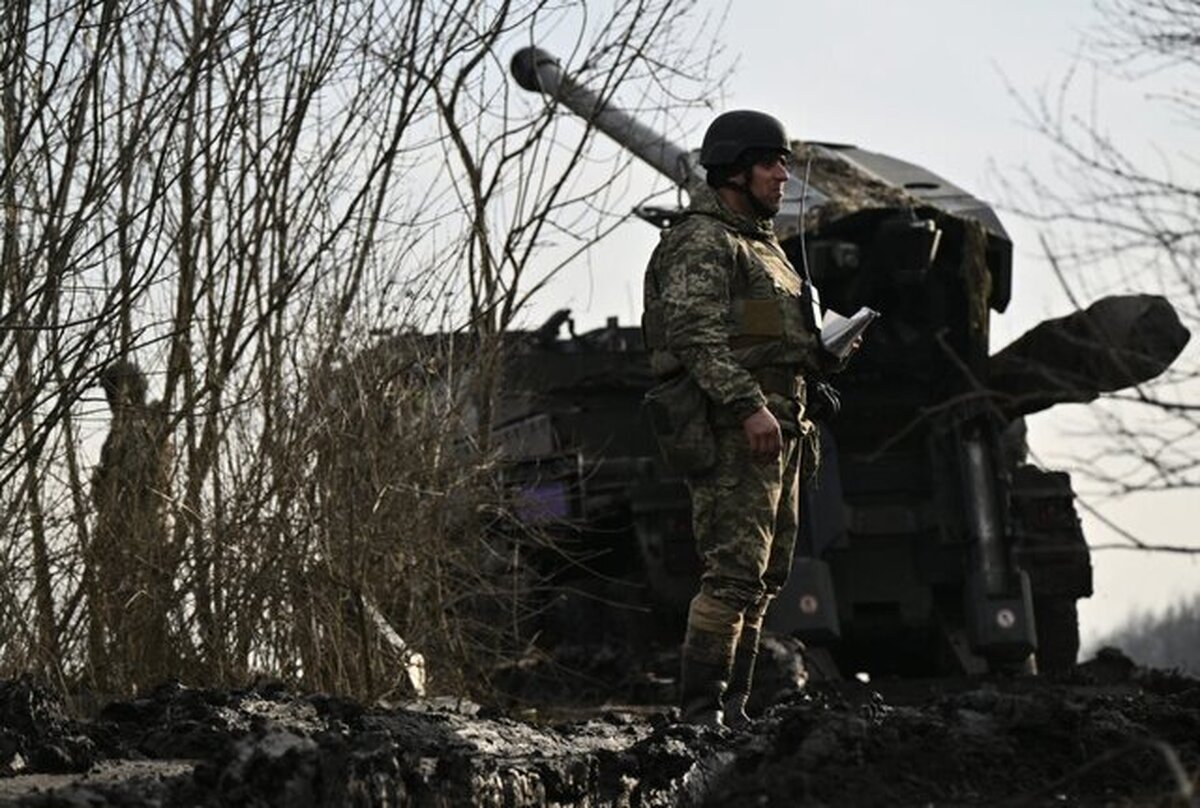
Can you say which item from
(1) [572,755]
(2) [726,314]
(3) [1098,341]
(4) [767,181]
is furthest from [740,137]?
(3) [1098,341]

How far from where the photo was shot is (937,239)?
1529 centimetres

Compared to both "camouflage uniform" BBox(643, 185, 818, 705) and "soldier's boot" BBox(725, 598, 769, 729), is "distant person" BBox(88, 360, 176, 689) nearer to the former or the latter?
"camouflage uniform" BBox(643, 185, 818, 705)

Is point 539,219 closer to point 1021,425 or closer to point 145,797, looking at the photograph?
point 1021,425

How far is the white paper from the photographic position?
365 inches

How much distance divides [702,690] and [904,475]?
679 centimetres

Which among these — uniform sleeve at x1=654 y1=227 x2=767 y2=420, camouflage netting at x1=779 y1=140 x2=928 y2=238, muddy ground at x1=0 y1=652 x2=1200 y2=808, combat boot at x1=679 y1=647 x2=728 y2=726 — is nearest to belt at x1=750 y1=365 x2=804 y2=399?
uniform sleeve at x1=654 y1=227 x2=767 y2=420

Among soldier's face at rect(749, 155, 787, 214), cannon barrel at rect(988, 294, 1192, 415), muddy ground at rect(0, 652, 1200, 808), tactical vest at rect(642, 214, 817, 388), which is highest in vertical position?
cannon barrel at rect(988, 294, 1192, 415)

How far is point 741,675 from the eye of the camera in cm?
912

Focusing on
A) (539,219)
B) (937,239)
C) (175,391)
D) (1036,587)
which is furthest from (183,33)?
(1036,587)

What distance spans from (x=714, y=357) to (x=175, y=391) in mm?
4021

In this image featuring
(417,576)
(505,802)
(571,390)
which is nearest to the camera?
(505,802)

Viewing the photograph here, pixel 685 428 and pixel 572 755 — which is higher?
pixel 685 428

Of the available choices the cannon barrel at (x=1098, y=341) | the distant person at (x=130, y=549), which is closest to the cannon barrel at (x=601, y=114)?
the cannon barrel at (x=1098, y=341)

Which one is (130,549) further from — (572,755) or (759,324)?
(572,755)
